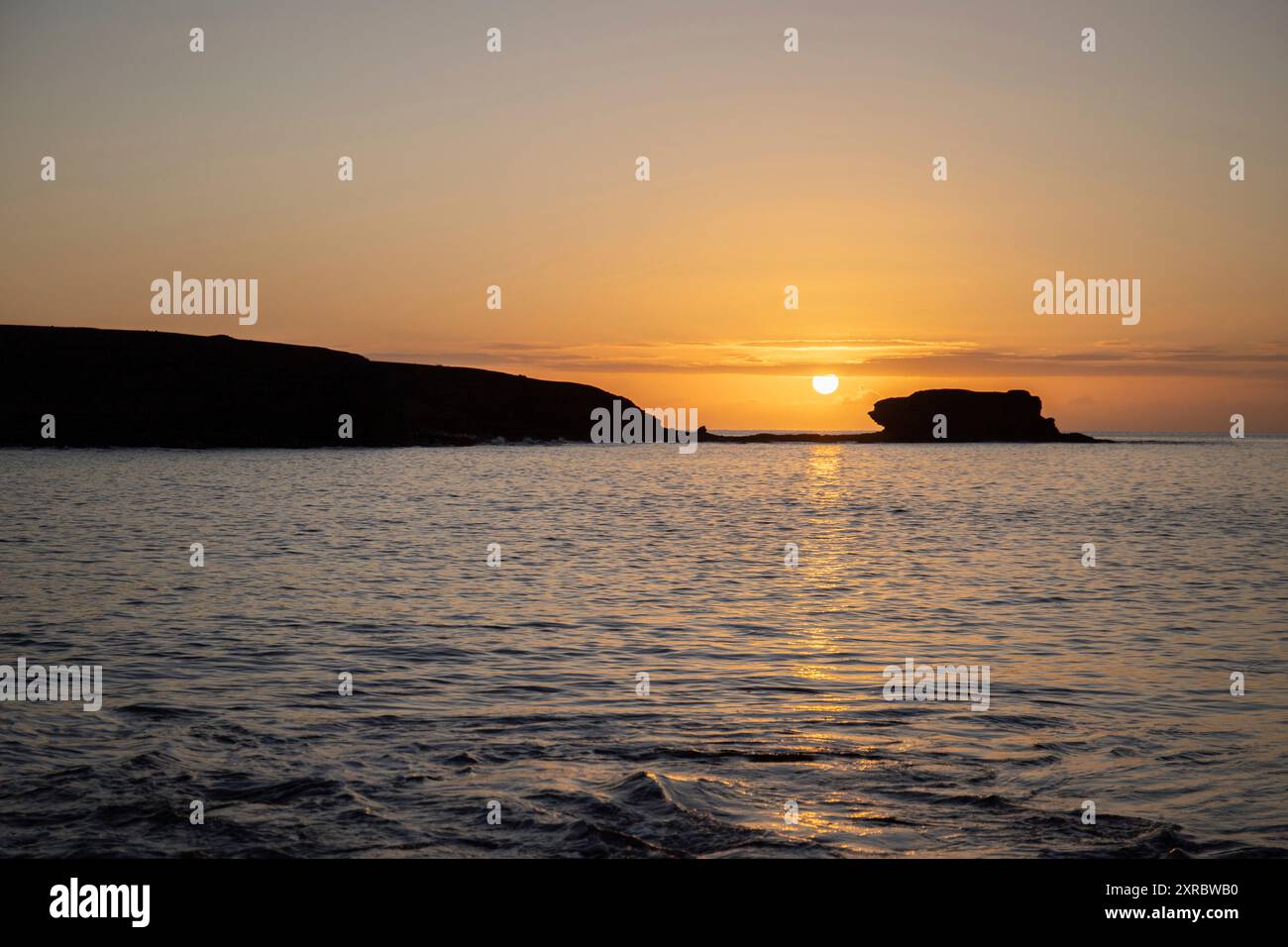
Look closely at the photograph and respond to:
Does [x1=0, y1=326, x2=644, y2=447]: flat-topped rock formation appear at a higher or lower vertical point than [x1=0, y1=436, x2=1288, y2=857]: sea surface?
higher

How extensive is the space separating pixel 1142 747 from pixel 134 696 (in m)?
13.3

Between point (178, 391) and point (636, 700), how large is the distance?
182m

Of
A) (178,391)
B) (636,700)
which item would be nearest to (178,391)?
(178,391)

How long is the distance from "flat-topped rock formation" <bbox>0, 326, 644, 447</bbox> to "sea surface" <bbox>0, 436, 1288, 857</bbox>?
142m

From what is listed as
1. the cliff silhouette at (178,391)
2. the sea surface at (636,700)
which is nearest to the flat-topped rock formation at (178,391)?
the cliff silhouette at (178,391)

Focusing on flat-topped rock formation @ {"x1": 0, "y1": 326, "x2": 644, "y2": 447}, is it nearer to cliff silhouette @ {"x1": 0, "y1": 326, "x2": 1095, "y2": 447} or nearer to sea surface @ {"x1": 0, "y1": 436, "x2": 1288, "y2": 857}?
cliff silhouette @ {"x1": 0, "y1": 326, "x2": 1095, "y2": 447}

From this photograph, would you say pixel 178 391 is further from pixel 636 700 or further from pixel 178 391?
pixel 636 700

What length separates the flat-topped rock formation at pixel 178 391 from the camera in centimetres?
16525

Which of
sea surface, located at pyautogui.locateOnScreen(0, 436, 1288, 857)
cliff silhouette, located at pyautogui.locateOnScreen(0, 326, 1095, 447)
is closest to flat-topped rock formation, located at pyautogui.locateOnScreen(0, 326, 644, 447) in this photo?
cliff silhouette, located at pyautogui.locateOnScreen(0, 326, 1095, 447)

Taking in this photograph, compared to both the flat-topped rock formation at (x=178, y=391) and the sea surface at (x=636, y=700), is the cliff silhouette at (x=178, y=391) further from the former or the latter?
the sea surface at (x=636, y=700)

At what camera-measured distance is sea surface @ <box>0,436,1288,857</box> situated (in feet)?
32.1

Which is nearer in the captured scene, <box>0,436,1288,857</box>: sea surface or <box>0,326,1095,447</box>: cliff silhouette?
<box>0,436,1288,857</box>: sea surface
